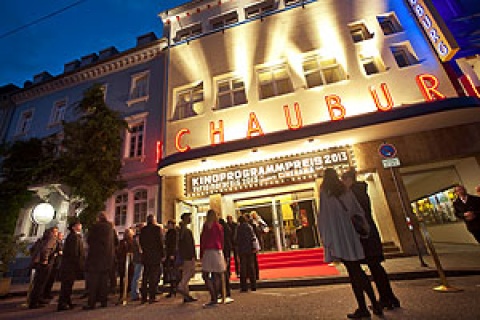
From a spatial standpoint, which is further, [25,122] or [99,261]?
[25,122]

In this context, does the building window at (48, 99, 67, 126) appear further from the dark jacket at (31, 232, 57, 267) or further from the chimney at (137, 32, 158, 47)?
the dark jacket at (31, 232, 57, 267)

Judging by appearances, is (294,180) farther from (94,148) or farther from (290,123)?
(94,148)

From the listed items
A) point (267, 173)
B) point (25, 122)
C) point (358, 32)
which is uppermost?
point (25, 122)

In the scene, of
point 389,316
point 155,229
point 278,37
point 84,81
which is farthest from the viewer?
point 84,81

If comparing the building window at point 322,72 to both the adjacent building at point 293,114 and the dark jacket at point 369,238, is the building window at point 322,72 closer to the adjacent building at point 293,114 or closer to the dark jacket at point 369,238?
the adjacent building at point 293,114

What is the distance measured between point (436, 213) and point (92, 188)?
16.5 meters

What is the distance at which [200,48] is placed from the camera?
13.2 meters

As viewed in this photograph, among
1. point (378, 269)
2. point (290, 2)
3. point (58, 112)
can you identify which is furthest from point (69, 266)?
point (290, 2)

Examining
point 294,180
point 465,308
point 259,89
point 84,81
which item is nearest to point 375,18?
point 259,89

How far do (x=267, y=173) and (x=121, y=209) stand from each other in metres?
7.49

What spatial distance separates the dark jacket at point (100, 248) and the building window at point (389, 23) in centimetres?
1343

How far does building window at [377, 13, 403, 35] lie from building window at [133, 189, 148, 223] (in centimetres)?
1369

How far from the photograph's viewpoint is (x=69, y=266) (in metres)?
5.66

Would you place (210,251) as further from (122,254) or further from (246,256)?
(122,254)
